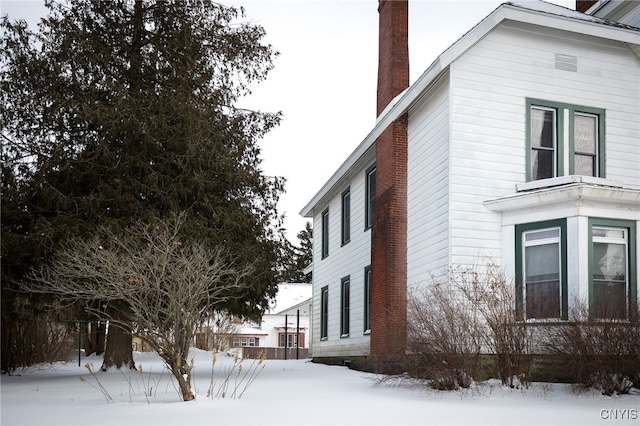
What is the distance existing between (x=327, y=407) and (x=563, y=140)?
26.9 feet

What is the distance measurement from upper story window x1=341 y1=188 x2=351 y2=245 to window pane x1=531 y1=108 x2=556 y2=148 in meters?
8.74

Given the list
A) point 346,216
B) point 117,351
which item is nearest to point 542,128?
point 346,216

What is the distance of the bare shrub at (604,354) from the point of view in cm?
1041

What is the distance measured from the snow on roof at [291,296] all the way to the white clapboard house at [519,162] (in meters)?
32.2

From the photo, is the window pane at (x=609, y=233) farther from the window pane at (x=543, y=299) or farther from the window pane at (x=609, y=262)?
the window pane at (x=543, y=299)

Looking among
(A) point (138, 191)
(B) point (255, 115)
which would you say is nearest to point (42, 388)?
(A) point (138, 191)

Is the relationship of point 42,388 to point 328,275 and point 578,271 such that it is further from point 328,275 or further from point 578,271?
point 328,275

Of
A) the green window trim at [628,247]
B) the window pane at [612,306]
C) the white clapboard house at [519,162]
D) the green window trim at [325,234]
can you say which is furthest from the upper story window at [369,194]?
the window pane at [612,306]

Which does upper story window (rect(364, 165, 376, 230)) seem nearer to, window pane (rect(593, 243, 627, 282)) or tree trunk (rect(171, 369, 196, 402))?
window pane (rect(593, 243, 627, 282))

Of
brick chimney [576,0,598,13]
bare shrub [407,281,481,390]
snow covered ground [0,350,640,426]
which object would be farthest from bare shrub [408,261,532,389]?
brick chimney [576,0,598,13]

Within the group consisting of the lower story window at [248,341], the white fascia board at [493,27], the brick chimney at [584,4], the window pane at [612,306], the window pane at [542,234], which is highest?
the brick chimney at [584,4]

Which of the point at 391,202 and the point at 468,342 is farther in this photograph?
the point at 391,202

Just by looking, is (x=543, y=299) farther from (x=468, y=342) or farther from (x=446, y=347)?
(x=446, y=347)

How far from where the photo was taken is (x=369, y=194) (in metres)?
20.0
